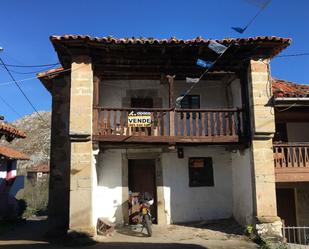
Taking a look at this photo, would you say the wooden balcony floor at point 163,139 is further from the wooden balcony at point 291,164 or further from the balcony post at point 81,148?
the wooden balcony at point 291,164

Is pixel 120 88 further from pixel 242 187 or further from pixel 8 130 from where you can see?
pixel 242 187

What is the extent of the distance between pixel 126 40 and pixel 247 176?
535 centimetres

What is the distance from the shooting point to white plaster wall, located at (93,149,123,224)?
42.3 feet

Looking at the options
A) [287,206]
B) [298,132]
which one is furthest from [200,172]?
[298,132]

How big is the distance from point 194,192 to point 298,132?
14.1 feet

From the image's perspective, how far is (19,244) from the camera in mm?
10773

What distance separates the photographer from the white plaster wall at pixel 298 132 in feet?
45.9

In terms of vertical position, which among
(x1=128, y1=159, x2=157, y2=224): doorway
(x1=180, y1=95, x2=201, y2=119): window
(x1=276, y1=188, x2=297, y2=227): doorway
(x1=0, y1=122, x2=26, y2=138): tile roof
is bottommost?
(x1=276, y1=188, x2=297, y2=227): doorway

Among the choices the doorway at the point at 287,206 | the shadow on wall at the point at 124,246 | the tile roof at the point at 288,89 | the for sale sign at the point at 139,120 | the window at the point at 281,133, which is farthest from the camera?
the doorway at the point at 287,206

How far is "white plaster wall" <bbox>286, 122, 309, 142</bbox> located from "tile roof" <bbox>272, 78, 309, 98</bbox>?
51.4 inches

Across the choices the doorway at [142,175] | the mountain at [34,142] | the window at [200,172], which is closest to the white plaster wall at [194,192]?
the window at [200,172]

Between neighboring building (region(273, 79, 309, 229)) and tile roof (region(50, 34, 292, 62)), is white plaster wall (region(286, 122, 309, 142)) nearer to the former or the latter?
neighboring building (region(273, 79, 309, 229))

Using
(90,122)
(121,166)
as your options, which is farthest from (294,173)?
(90,122)

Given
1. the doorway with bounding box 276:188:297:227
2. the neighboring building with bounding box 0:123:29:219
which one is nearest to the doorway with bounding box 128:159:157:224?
the doorway with bounding box 276:188:297:227
